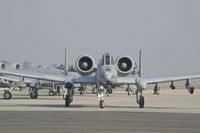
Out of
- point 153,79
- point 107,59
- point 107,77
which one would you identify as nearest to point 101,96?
point 107,77

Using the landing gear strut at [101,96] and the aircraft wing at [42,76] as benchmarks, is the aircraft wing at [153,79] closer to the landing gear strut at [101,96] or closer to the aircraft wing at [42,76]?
the landing gear strut at [101,96]

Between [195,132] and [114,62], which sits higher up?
[114,62]

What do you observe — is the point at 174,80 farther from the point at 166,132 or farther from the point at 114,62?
the point at 166,132

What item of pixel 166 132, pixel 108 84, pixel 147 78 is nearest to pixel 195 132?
pixel 166 132

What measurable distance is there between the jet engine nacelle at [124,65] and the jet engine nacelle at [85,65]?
5.26ft

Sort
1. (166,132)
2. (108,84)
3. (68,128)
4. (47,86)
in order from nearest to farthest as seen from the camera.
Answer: (166,132), (68,128), (108,84), (47,86)

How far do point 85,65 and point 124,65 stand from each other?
2.41 m

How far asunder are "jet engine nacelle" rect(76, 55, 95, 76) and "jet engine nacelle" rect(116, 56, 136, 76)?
5.26ft

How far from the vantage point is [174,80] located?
1257 inches

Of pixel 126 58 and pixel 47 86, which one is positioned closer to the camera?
pixel 126 58

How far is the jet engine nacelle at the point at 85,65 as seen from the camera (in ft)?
98.7

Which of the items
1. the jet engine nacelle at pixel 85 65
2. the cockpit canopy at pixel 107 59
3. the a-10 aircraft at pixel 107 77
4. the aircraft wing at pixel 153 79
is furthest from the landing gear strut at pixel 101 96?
the jet engine nacelle at pixel 85 65

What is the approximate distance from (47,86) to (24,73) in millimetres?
27544

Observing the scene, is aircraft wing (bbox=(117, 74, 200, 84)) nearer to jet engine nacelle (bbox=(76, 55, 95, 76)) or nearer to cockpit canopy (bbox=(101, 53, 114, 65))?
cockpit canopy (bbox=(101, 53, 114, 65))
